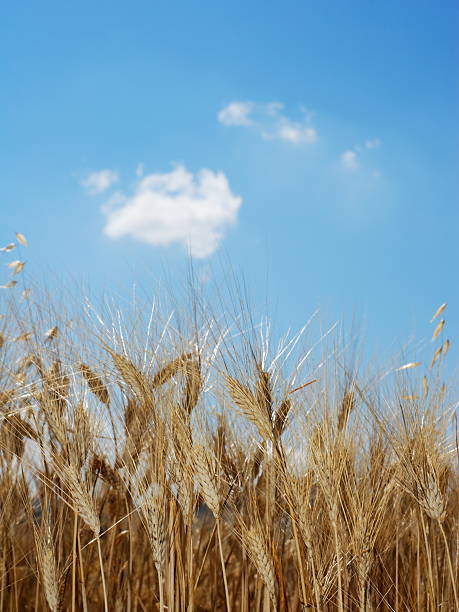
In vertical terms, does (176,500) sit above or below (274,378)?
below

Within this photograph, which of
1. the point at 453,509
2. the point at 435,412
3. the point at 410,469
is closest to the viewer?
the point at 410,469

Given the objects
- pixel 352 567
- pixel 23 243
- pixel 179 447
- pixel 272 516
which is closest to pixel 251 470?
pixel 272 516

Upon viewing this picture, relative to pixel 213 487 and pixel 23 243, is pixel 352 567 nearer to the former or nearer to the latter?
pixel 213 487

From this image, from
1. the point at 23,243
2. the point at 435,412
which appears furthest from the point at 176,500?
the point at 23,243

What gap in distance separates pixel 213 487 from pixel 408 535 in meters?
1.49

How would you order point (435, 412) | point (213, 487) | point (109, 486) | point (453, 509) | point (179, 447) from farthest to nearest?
point (453, 509)
point (109, 486)
point (435, 412)
point (179, 447)
point (213, 487)

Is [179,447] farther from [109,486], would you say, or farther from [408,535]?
[408,535]

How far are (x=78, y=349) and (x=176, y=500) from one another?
0.54 metres

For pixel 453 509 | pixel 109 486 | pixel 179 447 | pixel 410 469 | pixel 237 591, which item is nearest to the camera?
pixel 179 447

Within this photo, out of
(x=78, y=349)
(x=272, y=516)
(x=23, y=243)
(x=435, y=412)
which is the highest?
(x=23, y=243)

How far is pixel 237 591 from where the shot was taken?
2621mm

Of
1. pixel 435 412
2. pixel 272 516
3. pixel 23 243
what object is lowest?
pixel 272 516

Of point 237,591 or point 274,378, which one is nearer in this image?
point 274,378

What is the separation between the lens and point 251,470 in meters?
1.93
